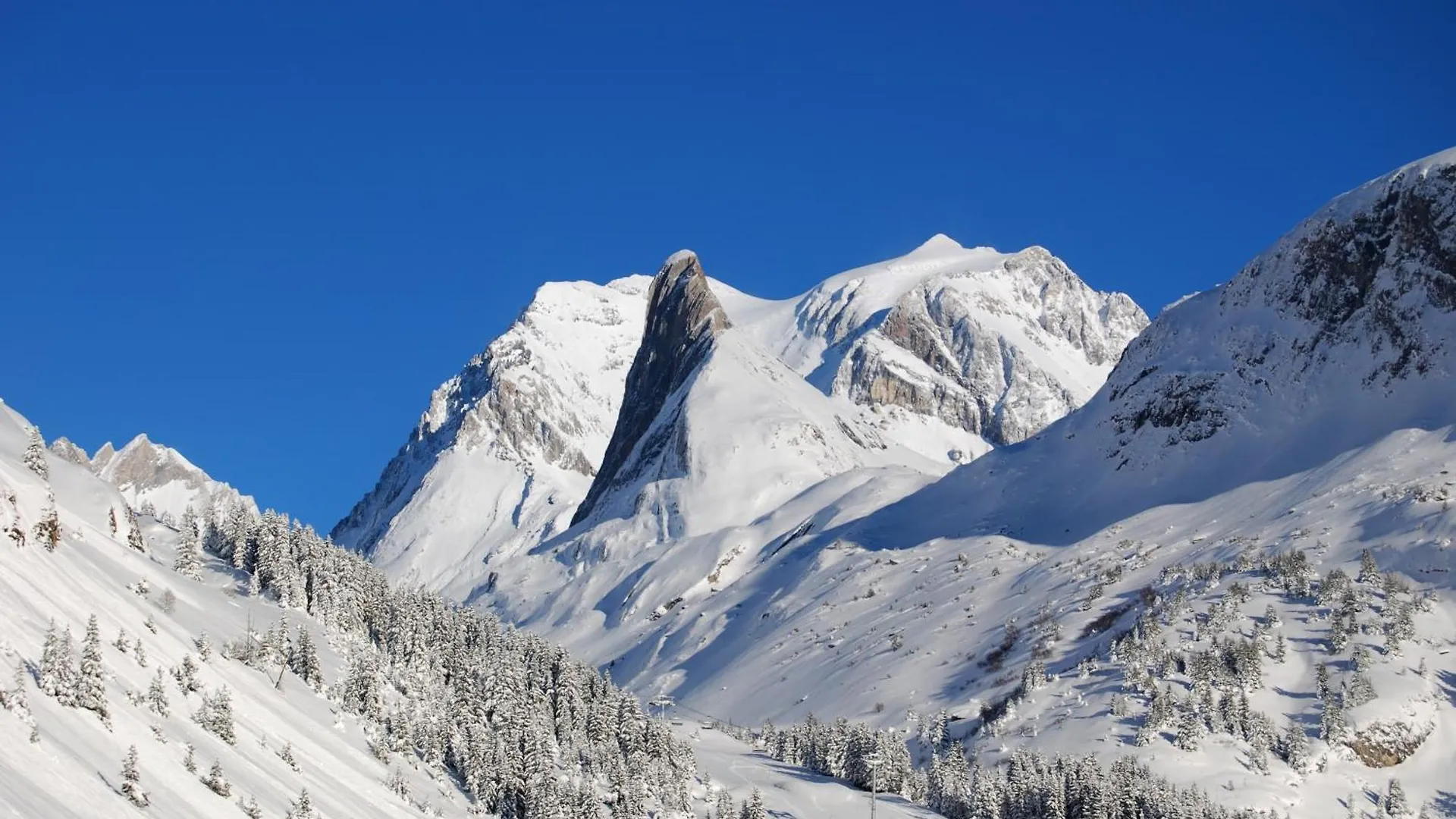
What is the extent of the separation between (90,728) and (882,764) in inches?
2469

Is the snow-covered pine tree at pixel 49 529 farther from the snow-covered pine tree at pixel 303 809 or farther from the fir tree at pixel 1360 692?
the fir tree at pixel 1360 692

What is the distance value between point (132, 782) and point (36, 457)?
4257cm

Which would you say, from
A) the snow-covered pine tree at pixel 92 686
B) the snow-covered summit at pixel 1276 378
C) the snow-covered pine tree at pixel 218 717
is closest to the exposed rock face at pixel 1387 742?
the snow-covered summit at pixel 1276 378

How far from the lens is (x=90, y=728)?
5112 centimetres

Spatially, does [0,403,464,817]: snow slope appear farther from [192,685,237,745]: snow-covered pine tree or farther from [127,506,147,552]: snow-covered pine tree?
[127,506,147,552]: snow-covered pine tree

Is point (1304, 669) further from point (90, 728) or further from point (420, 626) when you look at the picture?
point (90, 728)

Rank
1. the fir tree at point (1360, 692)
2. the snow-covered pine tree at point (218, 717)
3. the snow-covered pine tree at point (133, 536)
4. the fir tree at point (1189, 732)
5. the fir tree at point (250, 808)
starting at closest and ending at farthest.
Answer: the fir tree at point (250, 808) → the snow-covered pine tree at point (218, 717) → the snow-covered pine tree at point (133, 536) → the fir tree at point (1189, 732) → the fir tree at point (1360, 692)

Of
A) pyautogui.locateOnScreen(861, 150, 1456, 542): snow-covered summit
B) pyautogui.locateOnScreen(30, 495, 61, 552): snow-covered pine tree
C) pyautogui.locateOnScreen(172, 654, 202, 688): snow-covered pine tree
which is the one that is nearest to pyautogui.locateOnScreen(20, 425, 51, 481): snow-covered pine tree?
pyautogui.locateOnScreen(30, 495, 61, 552): snow-covered pine tree

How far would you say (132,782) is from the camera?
4719 cm

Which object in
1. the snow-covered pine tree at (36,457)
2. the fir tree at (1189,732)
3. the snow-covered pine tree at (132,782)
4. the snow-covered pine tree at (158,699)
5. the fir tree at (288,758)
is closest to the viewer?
the snow-covered pine tree at (132,782)

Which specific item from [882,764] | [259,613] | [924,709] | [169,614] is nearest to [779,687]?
[924,709]

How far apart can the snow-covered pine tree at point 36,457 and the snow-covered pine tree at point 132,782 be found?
127ft

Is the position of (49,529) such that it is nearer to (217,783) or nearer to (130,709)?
(130,709)

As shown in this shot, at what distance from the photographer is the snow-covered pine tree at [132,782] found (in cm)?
4662
